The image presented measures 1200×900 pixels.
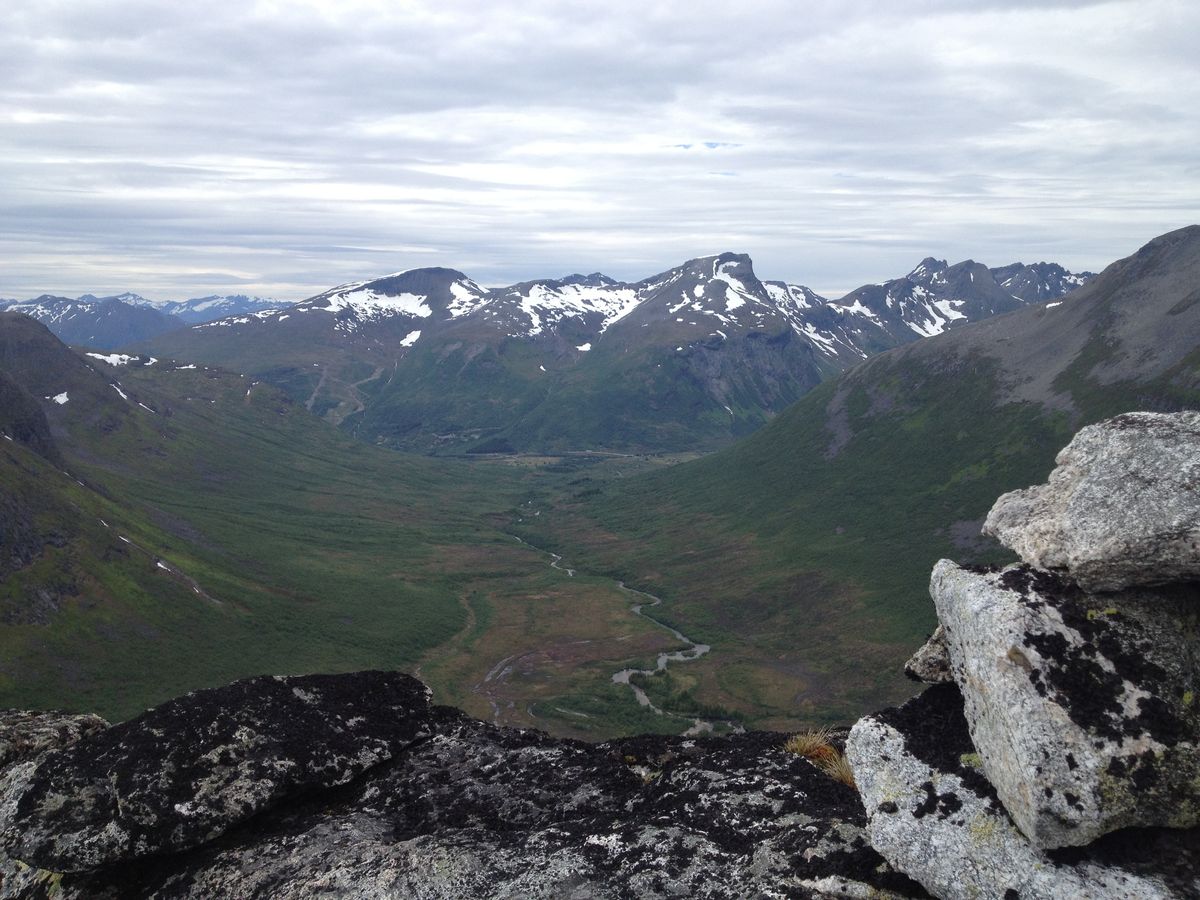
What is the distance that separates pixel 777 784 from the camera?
14.7m

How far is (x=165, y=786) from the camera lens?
14.3 metres

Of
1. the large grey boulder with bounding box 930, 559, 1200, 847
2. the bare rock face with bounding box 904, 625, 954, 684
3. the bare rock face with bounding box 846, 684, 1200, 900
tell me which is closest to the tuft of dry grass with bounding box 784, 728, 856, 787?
the bare rock face with bounding box 846, 684, 1200, 900

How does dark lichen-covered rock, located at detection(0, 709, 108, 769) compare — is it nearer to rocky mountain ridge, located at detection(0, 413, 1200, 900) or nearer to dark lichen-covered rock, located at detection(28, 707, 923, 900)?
rocky mountain ridge, located at detection(0, 413, 1200, 900)

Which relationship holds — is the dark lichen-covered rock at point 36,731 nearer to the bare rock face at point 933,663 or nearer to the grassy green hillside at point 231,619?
the bare rock face at point 933,663

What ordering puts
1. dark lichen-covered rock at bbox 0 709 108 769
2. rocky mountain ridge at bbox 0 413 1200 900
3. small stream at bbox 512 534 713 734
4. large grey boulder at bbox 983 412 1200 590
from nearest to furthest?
1. rocky mountain ridge at bbox 0 413 1200 900
2. large grey boulder at bbox 983 412 1200 590
3. dark lichen-covered rock at bbox 0 709 108 769
4. small stream at bbox 512 534 713 734

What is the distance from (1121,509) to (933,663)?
4112 mm

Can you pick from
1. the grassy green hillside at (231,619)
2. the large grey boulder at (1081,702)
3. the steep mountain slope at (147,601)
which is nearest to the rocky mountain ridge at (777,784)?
the large grey boulder at (1081,702)

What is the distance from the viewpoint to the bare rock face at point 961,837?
10375 millimetres

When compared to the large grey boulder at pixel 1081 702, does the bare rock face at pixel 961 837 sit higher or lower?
lower

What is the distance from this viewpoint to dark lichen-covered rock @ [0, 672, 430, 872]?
13.9 m

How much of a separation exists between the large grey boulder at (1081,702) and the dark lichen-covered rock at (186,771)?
11.7 metres

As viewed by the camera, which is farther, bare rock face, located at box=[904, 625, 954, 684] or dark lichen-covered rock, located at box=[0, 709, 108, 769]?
dark lichen-covered rock, located at box=[0, 709, 108, 769]

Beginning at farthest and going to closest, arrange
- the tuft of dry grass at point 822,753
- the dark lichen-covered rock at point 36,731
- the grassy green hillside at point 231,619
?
the grassy green hillside at point 231,619 → the dark lichen-covered rock at point 36,731 → the tuft of dry grass at point 822,753

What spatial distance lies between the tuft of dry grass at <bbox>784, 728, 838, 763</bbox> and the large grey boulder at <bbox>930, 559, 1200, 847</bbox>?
4079 mm
